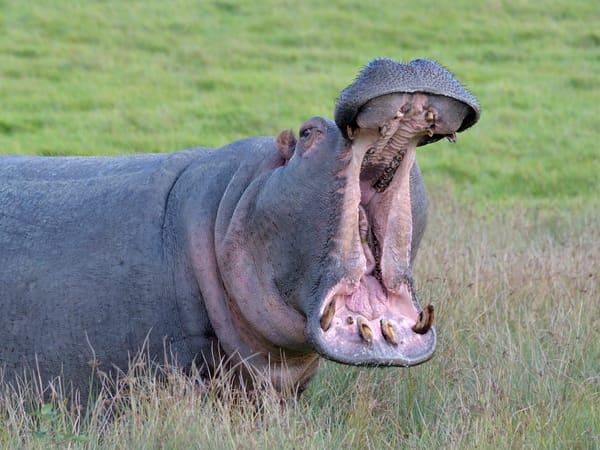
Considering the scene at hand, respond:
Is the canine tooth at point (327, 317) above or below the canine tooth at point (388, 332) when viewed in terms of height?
above

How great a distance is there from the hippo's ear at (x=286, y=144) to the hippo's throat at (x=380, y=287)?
396 mm

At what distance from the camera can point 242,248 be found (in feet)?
13.1

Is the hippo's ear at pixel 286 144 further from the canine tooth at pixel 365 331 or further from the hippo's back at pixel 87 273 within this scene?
the canine tooth at pixel 365 331

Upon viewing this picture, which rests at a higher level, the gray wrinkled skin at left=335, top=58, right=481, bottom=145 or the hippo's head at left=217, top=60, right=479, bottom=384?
the gray wrinkled skin at left=335, top=58, right=481, bottom=145

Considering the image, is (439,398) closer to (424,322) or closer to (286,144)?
(424,322)

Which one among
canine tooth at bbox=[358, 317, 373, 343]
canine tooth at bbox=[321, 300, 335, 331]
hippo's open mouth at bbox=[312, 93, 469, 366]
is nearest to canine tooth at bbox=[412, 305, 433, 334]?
hippo's open mouth at bbox=[312, 93, 469, 366]

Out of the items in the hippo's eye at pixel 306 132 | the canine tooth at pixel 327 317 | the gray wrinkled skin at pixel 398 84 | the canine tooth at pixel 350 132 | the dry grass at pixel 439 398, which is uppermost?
the gray wrinkled skin at pixel 398 84

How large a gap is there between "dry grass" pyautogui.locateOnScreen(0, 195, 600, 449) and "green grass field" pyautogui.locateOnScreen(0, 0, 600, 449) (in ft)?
0.04

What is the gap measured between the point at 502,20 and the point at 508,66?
242cm

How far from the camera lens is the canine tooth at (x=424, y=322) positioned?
362 centimetres

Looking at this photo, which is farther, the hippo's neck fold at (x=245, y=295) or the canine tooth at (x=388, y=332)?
the hippo's neck fold at (x=245, y=295)

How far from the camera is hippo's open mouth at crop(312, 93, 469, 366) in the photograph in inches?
141

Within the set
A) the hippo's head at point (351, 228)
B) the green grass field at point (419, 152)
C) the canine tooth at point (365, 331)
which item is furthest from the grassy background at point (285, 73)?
the canine tooth at point (365, 331)

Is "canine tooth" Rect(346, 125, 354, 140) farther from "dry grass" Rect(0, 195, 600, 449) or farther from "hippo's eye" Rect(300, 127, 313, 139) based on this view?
"dry grass" Rect(0, 195, 600, 449)
